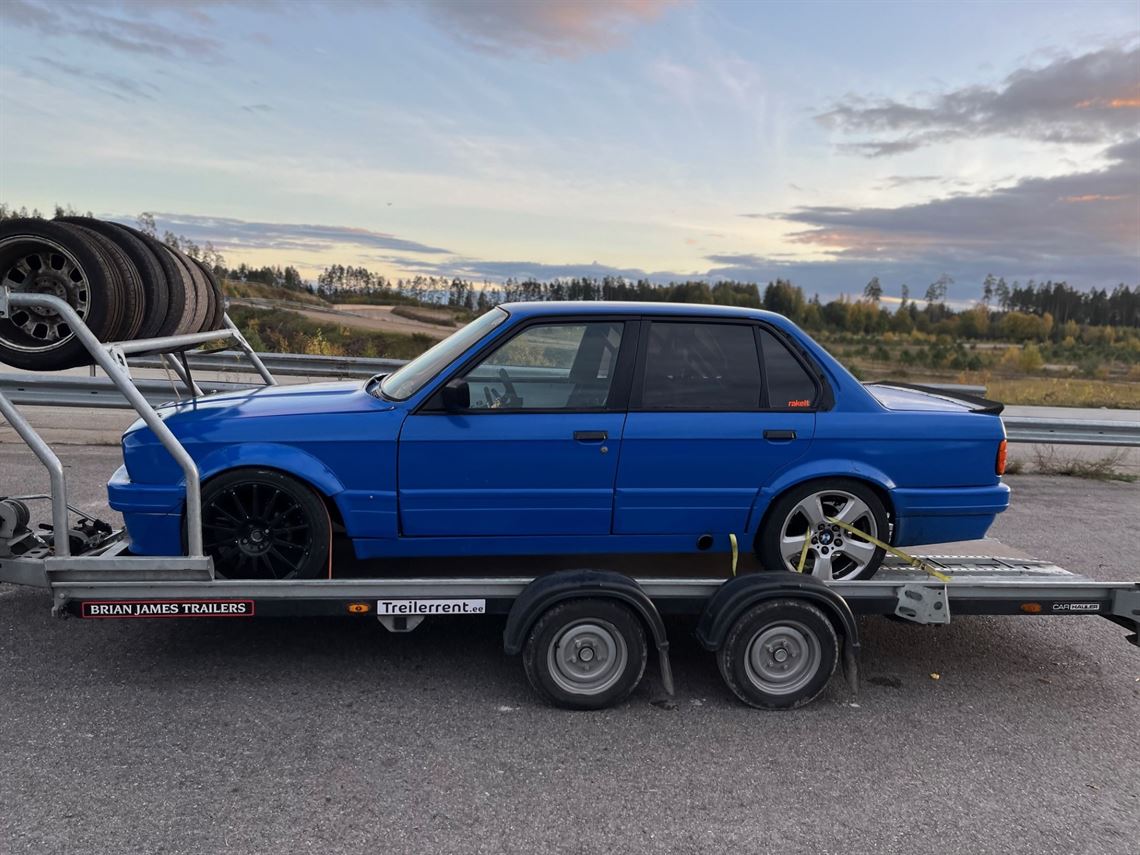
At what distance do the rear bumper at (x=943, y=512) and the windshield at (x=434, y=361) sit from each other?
233cm

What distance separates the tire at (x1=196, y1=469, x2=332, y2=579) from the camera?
13.4 feet

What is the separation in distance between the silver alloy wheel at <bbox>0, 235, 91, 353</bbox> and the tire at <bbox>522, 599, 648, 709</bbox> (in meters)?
2.55

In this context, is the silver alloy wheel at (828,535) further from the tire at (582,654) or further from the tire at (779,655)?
the tire at (582,654)

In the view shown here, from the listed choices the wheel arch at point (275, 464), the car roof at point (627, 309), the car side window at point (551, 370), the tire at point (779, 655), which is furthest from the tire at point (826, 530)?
the wheel arch at point (275, 464)

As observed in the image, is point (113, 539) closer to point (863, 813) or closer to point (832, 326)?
point (863, 813)

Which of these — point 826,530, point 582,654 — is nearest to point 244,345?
point 582,654

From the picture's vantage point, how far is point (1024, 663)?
466 cm

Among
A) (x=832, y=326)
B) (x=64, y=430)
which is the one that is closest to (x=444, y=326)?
(x=64, y=430)

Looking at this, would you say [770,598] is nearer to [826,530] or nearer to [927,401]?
[826,530]

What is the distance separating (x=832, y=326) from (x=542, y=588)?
64879 mm

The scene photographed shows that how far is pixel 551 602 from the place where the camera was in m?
3.79

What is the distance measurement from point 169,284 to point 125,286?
40 centimetres

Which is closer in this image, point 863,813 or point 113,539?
point 863,813

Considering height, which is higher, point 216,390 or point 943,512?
point 216,390
